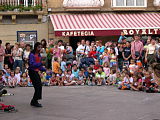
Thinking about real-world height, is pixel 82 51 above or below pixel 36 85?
above

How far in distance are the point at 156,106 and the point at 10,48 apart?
8689mm

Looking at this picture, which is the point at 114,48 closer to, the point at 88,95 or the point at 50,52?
the point at 50,52

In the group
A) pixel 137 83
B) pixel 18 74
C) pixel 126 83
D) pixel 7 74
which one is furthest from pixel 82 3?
pixel 137 83

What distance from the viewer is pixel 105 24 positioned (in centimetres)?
2266

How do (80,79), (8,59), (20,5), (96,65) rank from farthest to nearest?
(20,5), (8,59), (96,65), (80,79)

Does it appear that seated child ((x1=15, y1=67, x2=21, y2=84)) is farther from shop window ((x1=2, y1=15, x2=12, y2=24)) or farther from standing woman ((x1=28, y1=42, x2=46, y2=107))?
shop window ((x1=2, y1=15, x2=12, y2=24))

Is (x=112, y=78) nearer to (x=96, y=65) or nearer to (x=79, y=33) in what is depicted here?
(x=96, y=65)

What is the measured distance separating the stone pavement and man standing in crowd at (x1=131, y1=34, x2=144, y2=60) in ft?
9.77

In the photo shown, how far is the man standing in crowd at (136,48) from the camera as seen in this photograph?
17.3 meters

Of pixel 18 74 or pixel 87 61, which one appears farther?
pixel 87 61

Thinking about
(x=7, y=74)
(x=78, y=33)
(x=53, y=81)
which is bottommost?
(x=53, y=81)

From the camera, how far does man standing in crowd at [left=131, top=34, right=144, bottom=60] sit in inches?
682

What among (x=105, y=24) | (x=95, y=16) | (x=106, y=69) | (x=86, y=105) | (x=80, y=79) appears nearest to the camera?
(x=86, y=105)

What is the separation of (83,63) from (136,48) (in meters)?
2.38
